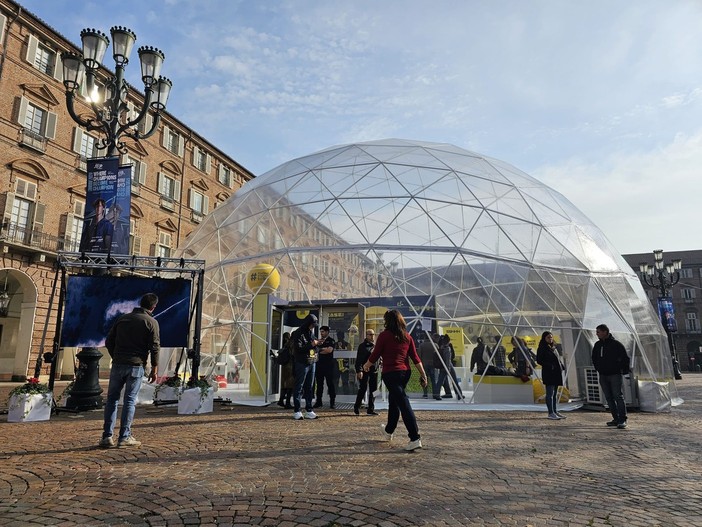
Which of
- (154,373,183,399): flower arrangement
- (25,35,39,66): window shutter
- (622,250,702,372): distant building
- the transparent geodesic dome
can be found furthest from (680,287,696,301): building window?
(25,35,39,66): window shutter

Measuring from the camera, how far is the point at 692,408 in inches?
403

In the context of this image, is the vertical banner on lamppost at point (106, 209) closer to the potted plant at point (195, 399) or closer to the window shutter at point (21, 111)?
the potted plant at point (195, 399)

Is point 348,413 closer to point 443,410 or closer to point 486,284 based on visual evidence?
point 443,410

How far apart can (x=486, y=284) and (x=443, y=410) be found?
3.47 metres

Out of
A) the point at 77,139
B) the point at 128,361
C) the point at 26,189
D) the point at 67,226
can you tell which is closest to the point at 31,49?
the point at 77,139

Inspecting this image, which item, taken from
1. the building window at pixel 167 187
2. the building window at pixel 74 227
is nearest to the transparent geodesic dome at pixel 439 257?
the building window at pixel 74 227

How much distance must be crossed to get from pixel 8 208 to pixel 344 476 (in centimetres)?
2154

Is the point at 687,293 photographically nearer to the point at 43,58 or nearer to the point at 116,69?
the point at 116,69

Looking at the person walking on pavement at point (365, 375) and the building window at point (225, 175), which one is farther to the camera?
the building window at point (225, 175)

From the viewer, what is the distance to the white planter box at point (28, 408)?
278 inches

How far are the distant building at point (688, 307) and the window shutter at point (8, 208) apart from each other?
6356 centimetres

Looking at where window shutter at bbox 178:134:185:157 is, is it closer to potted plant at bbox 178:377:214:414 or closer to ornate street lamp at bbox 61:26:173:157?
ornate street lamp at bbox 61:26:173:157

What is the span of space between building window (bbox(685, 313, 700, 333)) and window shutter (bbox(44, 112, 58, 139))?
231ft

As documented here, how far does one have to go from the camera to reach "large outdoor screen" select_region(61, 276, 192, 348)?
28.9 ft
